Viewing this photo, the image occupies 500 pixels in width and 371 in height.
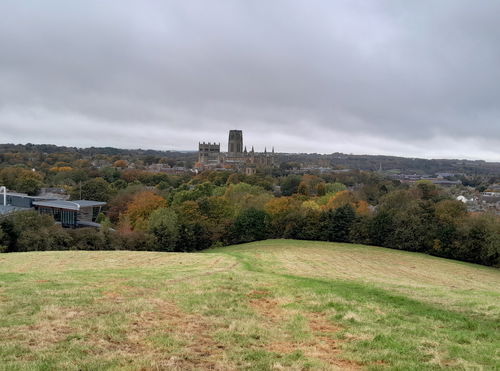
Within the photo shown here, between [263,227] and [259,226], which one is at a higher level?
[259,226]

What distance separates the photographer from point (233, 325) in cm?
977

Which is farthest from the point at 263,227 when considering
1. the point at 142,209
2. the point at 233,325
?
the point at 233,325

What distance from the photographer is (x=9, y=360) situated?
725 centimetres

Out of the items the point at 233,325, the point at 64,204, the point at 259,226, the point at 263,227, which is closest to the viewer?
the point at 233,325

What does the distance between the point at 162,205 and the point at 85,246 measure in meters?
18.3

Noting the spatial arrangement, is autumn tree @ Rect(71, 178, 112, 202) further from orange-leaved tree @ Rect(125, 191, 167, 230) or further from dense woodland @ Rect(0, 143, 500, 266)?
orange-leaved tree @ Rect(125, 191, 167, 230)

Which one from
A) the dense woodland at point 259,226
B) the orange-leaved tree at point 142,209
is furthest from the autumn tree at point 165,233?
the orange-leaved tree at point 142,209

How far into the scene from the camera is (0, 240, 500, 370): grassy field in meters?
7.61

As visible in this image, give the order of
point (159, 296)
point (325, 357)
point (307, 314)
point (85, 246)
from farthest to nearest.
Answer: point (85, 246) → point (159, 296) → point (307, 314) → point (325, 357)

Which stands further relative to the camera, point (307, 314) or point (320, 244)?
point (320, 244)

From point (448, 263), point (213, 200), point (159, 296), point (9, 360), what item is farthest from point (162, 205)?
point (9, 360)

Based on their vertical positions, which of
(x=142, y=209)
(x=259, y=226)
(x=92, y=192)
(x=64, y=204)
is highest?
(x=92, y=192)

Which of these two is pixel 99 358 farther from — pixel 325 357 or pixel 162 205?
pixel 162 205

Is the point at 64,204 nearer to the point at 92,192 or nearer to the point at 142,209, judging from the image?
the point at 92,192
